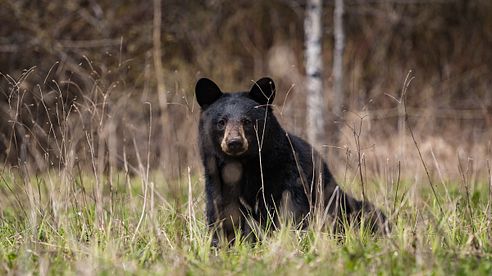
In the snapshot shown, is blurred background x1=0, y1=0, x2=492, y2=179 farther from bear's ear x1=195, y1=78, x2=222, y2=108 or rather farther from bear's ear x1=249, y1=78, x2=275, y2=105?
bear's ear x1=249, y1=78, x2=275, y2=105

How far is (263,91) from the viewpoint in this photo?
5465 mm

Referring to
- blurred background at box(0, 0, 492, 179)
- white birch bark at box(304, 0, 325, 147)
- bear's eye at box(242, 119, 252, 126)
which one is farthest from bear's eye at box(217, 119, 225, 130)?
white birch bark at box(304, 0, 325, 147)

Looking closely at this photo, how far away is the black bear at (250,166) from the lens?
17.1 feet

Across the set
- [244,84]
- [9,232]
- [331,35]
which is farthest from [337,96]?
[9,232]

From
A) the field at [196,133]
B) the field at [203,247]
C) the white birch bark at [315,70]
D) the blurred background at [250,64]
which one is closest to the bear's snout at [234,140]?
the field at [196,133]

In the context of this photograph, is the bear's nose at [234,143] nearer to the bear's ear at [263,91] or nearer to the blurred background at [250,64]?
the bear's ear at [263,91]

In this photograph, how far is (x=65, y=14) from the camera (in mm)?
10781

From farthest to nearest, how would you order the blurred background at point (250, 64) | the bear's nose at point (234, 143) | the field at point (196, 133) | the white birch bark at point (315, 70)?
the blurred background at point (250, 64) < the white birch bark at point (315, 70) < the bear's nose at point (234, 143) < the field at point (196, 133)

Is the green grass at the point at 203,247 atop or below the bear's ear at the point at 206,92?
below

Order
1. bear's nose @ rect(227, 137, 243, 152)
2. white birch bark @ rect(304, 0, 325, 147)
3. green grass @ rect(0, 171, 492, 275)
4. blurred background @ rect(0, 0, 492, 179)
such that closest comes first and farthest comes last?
green grass @ rect(0, 171, 492, 275), bear's nose @ rect(227, 137, 243, 152), white birch bark @ rect(304, 0, 325, 147), blurred background @ rect(0, 0, 492, 179)

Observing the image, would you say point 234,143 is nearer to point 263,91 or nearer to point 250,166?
point 250,166

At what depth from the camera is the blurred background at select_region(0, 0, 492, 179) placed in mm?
9242

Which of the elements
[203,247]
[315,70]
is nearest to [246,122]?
[203,247]

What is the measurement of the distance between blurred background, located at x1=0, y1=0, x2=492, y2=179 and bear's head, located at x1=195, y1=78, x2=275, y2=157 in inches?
45.8
